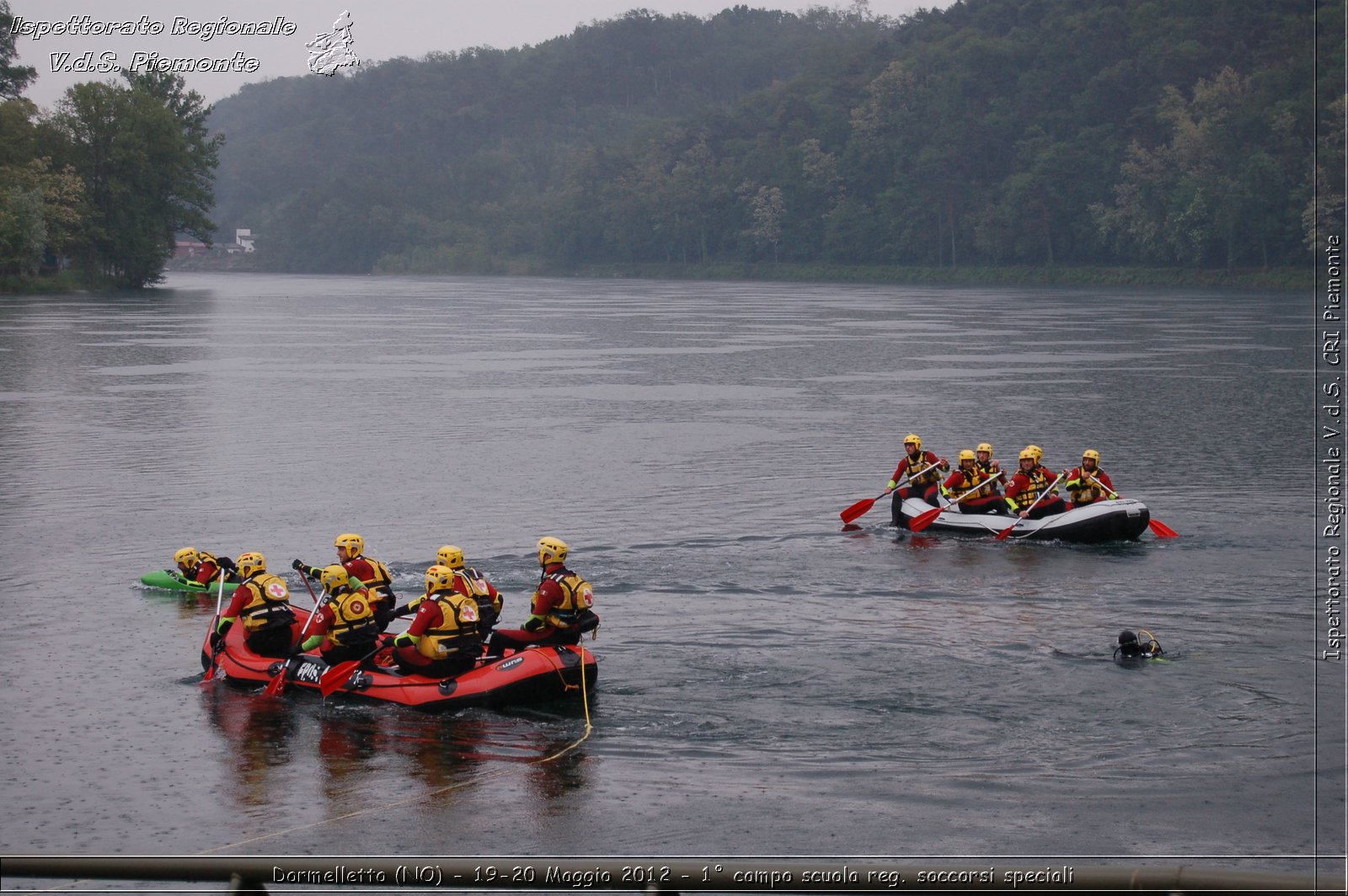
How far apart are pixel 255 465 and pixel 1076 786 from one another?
25975mm

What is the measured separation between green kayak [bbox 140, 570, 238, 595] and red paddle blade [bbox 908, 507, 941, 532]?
39.3 ft

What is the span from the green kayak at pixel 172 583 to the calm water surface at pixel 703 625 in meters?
0.25

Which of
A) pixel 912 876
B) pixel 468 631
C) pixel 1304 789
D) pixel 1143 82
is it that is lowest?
pixel 1304 789

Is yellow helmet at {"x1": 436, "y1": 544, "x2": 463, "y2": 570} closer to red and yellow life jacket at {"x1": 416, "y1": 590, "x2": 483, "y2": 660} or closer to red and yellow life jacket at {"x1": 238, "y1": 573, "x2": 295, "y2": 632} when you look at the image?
red and yellow life jacket at {"x1": 416, "y1": 590, "x2": 483, "y2": 660}

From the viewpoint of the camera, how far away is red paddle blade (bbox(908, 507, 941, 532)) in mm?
26531

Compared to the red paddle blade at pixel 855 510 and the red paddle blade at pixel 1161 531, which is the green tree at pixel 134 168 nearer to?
the red paddle blade at pixel 855 510

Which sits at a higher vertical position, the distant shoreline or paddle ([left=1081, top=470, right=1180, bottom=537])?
the distant shoreline

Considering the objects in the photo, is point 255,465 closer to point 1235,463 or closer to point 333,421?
point 333,421

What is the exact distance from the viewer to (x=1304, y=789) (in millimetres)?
13422

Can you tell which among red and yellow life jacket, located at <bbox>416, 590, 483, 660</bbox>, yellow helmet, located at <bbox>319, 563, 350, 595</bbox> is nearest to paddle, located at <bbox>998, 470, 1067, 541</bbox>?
red and yellow life jacket, located at <bbox>416, 590, 483, 660</bbox>

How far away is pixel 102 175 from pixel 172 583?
344 feet

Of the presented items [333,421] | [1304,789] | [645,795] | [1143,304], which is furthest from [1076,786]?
[1143,304]

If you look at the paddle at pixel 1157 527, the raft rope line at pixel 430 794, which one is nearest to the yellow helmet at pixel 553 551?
the raft rope line at pixel 430 794

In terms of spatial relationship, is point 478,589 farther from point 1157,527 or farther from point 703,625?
point 1157,527
